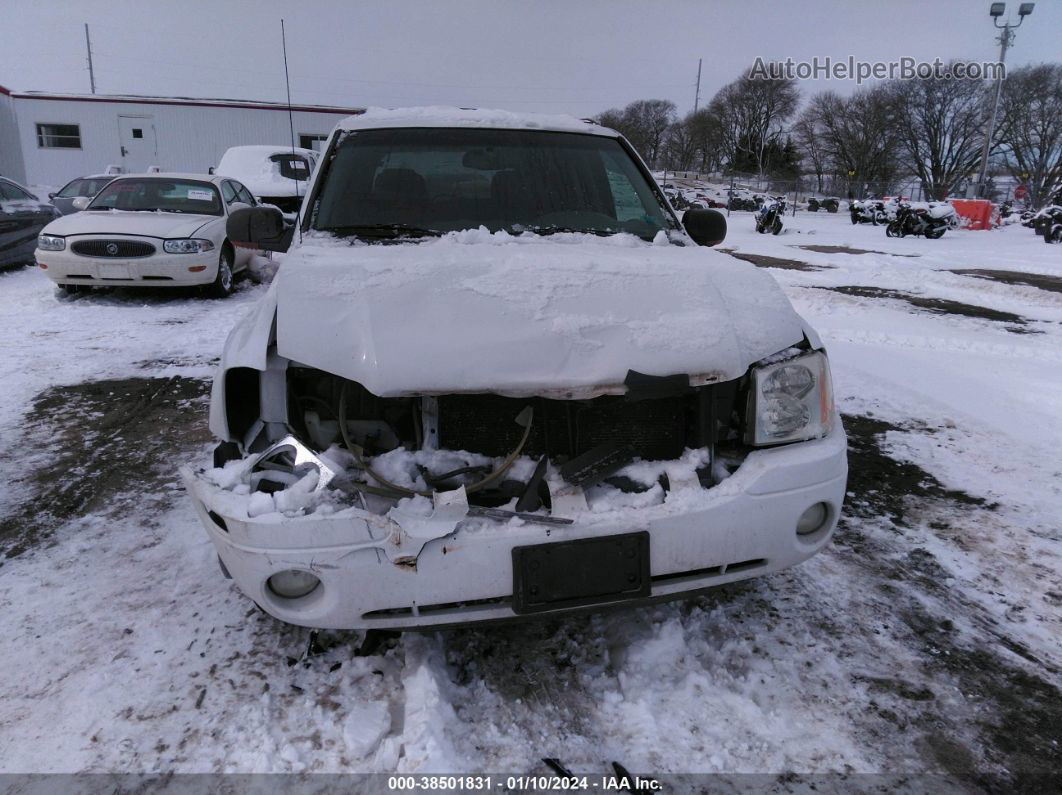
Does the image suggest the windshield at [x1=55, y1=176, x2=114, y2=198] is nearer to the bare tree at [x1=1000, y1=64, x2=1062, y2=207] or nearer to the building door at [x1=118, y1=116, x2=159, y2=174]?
the building door at [x1=118, y1=116, x2=159, y2=174]

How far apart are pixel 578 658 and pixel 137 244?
758cm

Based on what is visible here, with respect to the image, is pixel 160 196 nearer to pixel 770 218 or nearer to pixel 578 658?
pixel 578 658

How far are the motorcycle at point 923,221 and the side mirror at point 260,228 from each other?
21.2 m

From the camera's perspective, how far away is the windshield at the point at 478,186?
306cm

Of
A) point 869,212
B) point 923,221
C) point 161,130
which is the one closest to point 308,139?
point 161,130

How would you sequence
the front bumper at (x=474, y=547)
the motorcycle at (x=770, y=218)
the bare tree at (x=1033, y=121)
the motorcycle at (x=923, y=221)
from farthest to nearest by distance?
the bare tree at (x=1033, y=121)
the motorcycle at (x=770, y=218)
the motorcycle at (x=923, y=221)
the front bumper at (x=474, y=547)

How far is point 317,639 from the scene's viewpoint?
2322 mm

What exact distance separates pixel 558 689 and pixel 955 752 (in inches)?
44.3

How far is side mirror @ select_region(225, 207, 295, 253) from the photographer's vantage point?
3.26 meters

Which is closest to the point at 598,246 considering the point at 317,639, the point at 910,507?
the point at 317,639

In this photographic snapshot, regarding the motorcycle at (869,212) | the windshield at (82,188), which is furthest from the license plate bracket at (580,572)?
the motorcycle at (869,212)

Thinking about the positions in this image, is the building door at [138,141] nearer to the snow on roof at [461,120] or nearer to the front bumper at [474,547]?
the snow on roof at [461,120]

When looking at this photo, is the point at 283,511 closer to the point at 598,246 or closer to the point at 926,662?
the point at 598,246

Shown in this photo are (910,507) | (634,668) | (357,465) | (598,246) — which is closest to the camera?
(357,465)
